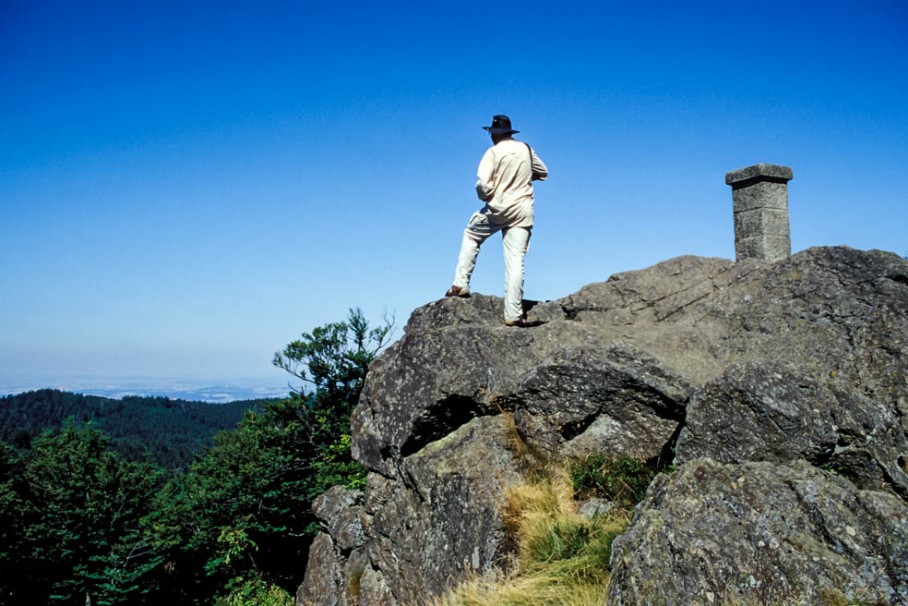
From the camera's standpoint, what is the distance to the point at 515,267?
34.3ft

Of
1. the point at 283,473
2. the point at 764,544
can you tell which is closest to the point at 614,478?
the point at 764,544

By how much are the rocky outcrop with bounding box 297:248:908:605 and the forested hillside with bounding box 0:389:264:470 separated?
102557 millimetres

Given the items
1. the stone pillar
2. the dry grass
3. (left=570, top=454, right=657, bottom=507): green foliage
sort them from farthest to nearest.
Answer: the stone pillar < (left=570, top=454, right=657, bottom=507): green foliage < the dry grass

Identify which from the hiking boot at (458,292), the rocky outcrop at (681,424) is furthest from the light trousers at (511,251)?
the hiking boot at (458,292)

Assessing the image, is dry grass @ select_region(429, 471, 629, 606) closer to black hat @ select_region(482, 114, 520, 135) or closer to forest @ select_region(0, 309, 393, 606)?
black hat @ select_region(482, 114, 520, 135)

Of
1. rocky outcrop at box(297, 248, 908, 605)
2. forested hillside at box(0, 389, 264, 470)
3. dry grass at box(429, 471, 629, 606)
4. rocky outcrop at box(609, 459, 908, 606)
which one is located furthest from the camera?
forested hillside at box(0, 389, 264, 470)

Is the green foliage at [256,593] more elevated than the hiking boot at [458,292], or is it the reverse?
the hiking boot at [458,292]

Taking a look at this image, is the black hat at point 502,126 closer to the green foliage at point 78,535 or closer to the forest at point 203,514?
the forest at point 203,514

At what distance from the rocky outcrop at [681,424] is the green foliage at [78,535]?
24.9 metres

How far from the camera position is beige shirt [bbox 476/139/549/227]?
10.5 metres

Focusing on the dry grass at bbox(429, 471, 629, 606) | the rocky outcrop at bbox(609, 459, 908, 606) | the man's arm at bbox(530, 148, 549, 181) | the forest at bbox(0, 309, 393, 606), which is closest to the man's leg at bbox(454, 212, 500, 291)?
the man's arm at bbox(530, 148, 549, 181)

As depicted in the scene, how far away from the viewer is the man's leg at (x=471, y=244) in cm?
1084

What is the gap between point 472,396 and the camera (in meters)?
9.38

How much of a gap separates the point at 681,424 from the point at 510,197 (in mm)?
4218
